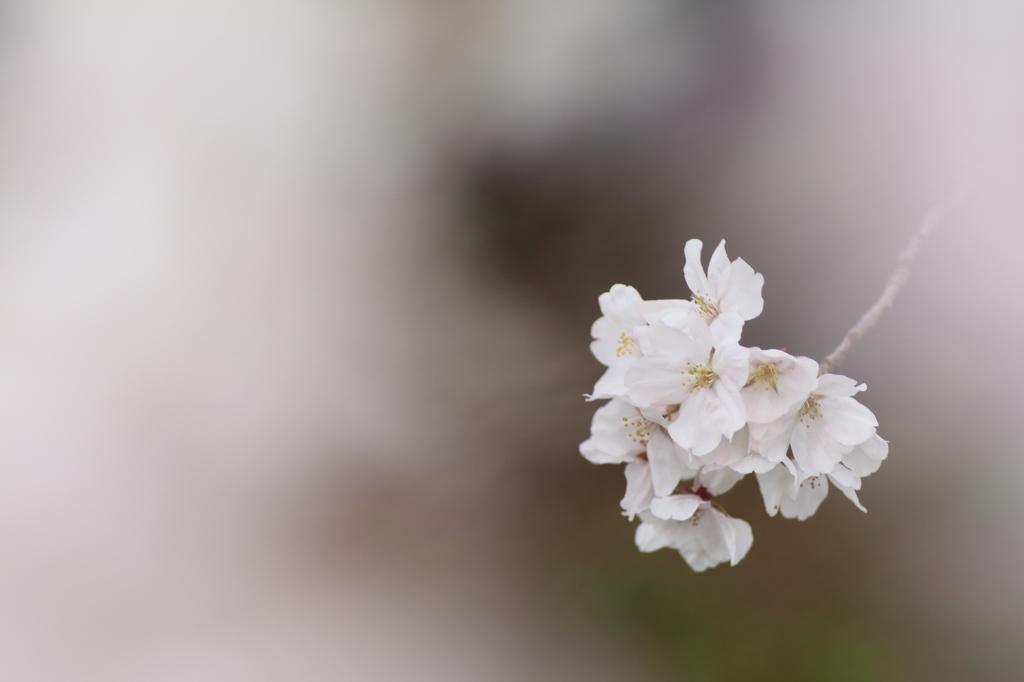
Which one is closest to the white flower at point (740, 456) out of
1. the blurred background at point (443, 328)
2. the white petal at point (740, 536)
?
the white petal at point (740, 536)

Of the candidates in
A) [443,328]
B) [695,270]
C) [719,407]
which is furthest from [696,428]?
[443,328]

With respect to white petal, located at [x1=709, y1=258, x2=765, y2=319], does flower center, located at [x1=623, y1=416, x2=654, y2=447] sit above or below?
below

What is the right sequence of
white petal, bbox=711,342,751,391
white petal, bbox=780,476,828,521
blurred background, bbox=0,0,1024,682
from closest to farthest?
white petal, bbox=711,342,751,391
white petal, bbox=780,476,828,521
blurred background, bbox=0,0,1024,682

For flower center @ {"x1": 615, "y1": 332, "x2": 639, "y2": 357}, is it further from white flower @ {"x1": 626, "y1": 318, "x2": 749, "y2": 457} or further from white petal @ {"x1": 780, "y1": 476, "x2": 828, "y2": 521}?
white petal @ {"x1": 780, "y1": 476, "x2": 828, "y2": 521}

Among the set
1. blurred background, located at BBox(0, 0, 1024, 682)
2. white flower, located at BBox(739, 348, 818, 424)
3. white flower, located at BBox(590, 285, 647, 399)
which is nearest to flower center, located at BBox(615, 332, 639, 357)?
white flower, located at BBox(590, 285, 647, 399)

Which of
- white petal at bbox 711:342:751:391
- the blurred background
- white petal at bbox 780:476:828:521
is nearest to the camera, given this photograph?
white petal at bbox 711:342:751:391

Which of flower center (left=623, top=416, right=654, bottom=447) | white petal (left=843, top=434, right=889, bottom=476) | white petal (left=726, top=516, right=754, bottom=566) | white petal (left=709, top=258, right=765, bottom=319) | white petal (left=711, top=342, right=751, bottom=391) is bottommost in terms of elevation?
white petal (left=726, top=516, right=754, bottom=566)

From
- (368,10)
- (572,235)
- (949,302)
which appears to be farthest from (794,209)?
(368,10)

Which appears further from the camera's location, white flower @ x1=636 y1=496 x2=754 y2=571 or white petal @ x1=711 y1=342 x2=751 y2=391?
white flower @ x1=636 y1=496 x2=754 y2=571

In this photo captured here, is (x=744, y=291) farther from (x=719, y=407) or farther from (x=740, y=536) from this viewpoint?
(x=740, y=536)
